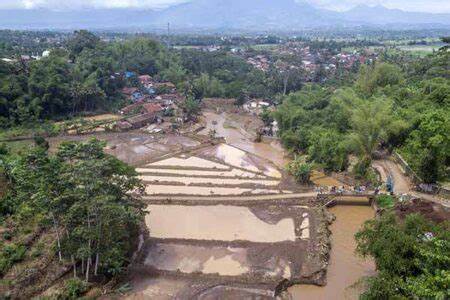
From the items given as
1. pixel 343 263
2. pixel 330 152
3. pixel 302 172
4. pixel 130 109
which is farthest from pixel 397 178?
pixel 130 109

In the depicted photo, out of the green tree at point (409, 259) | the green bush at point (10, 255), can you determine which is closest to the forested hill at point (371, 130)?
the green tree at point (409, 259)

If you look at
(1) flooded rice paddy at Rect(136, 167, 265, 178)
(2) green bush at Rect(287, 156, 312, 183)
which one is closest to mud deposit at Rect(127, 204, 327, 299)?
(2) green bush at Rect(287, 156, 312, 183)

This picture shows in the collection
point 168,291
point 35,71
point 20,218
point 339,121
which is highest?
point 35,71

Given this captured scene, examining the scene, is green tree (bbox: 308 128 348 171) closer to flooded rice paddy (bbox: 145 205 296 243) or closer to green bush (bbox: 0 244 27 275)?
flooded rice paddy (bbox: 145 205 296 243)

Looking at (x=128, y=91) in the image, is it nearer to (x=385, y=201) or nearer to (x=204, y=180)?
(x=204, y=180)

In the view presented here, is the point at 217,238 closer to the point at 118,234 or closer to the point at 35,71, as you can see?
the point at 118,234


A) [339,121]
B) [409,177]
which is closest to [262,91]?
[339,121]
